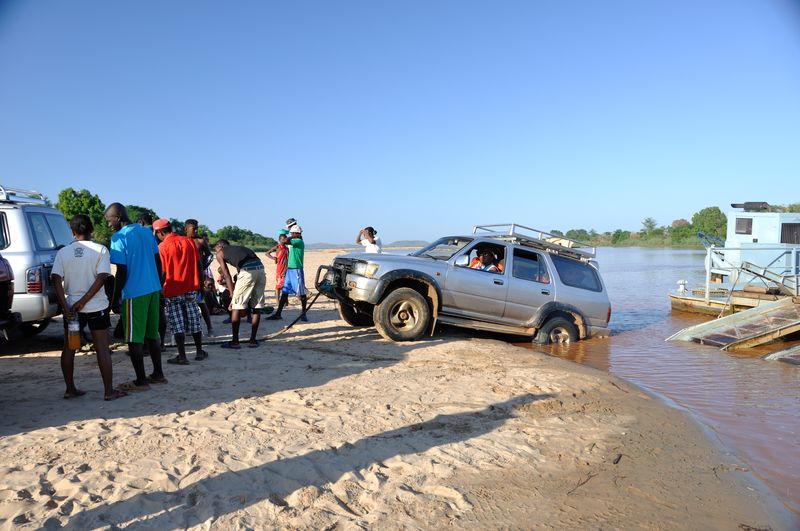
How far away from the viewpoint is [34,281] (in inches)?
263

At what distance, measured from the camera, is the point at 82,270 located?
4.87 metres

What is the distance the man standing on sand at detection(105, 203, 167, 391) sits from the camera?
17.0 feet

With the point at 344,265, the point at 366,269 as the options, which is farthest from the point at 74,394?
the point at 344,265

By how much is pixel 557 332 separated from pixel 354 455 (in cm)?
641

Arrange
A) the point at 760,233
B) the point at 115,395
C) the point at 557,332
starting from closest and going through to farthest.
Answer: the point at 115,395 < the point at 557,332 < the point at 760,233

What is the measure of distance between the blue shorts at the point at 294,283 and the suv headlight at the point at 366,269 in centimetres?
176

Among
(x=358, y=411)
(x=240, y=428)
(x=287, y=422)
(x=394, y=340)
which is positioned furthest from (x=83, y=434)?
(x=394, y=340)

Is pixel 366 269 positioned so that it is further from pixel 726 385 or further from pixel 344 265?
pixel 726 385

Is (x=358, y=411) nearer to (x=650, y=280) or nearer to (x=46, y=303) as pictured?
(x=46, y=303)

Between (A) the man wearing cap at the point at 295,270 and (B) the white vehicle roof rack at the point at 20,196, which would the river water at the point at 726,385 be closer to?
(A) the man wearing cap at the point at 295,270

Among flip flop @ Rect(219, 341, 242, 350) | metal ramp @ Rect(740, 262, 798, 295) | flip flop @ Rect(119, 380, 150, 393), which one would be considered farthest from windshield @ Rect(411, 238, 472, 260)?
metal ramp @ Rect(740, 262, 798, 295)

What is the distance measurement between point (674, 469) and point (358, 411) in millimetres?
2602

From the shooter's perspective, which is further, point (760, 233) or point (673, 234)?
point (673, 234)

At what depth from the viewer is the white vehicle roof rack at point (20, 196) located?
7.11m
